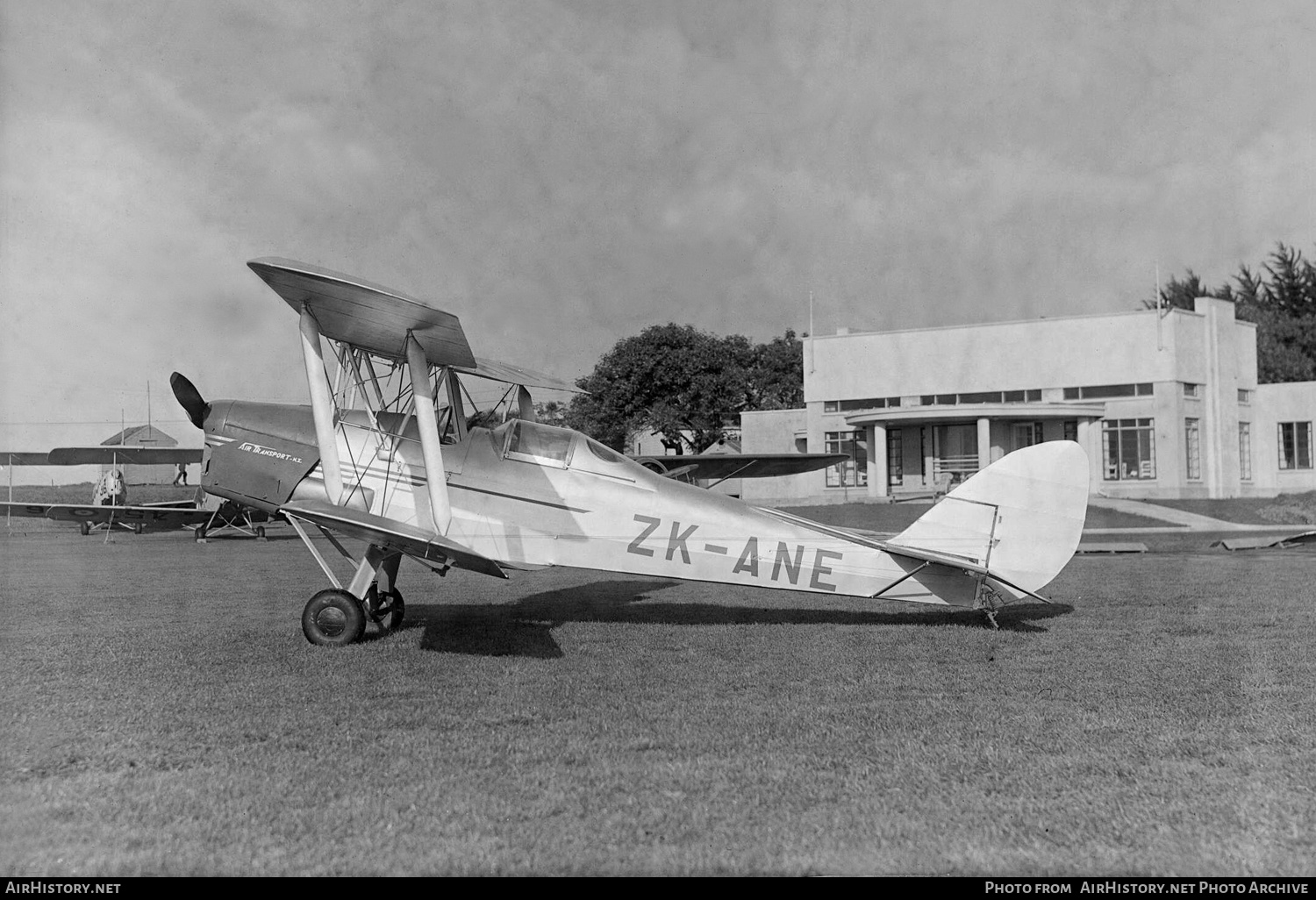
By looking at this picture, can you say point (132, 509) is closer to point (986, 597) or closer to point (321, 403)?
point (321, 403)

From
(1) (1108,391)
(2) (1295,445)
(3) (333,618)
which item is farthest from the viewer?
(2) (1295,445)

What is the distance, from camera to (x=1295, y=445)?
44188 millimetres

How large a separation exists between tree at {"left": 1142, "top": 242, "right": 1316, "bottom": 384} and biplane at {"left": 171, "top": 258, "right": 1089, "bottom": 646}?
191ft

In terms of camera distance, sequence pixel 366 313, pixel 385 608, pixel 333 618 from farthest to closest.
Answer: pixel 385 608
pixel 333 618
pixel 366 313

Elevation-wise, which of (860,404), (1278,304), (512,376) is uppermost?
(1278,304)

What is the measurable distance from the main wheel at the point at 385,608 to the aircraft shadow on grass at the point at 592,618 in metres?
0.21

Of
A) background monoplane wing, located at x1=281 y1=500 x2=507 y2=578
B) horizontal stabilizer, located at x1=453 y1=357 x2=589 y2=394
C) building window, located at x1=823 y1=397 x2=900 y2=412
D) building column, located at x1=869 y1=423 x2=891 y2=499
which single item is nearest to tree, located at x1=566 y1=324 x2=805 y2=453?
building window, located at x1=823 y1=397 x2=900 y2=412

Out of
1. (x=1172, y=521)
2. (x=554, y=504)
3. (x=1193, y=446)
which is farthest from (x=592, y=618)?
(x=1193, y=446)

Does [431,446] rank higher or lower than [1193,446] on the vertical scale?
lower

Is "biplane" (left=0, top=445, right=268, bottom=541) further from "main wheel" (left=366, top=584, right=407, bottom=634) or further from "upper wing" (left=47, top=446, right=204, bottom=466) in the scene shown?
"main wheel" (left=366, top=584, right=407, bottom=634)

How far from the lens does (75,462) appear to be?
77.7ft

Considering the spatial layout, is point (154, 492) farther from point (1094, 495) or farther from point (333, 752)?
point (333, 752)

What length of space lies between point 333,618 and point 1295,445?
46490 mm
